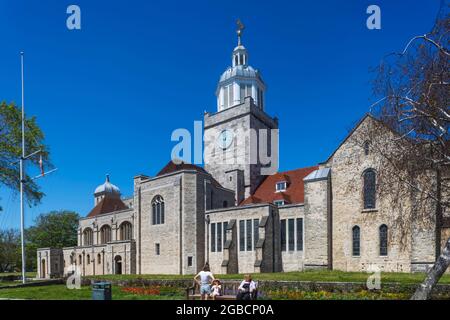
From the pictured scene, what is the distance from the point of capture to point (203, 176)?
42.6 m

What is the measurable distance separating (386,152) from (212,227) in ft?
86.8

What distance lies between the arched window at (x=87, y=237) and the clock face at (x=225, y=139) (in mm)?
23306

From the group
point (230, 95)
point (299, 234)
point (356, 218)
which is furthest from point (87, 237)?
point (356, 218)

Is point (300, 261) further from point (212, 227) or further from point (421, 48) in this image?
point (421, 48)

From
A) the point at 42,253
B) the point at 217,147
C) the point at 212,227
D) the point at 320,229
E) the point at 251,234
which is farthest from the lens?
the point at 42,253

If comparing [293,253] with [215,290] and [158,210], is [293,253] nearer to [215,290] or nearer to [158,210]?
[158,210]

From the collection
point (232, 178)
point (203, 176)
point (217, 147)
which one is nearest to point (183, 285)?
point (203, 176)

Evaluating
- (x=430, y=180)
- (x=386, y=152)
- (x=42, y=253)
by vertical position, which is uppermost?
(x=386, y=152)

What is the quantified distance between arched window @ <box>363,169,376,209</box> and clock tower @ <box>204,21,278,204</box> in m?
17.2

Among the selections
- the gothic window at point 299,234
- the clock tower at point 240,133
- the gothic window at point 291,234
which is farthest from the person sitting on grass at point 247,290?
the clock tower at point 240,133

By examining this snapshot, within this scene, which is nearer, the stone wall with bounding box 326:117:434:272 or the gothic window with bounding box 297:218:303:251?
the stone wall with bounding box 326:117:434:272

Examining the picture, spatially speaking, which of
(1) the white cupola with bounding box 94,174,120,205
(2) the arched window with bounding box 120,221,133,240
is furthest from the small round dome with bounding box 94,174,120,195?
(2) the arched window with bounding box 120,221,133,240

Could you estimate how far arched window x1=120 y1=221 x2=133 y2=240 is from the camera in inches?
2087

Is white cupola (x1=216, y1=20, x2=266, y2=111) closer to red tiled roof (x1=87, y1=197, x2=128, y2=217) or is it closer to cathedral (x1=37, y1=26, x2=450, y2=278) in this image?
cathedral (x1=37, y1=26, x2=450, y2=278)
